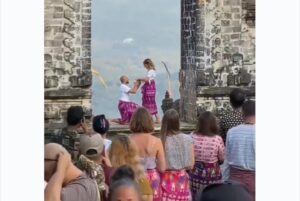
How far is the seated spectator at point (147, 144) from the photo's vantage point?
23.0ft

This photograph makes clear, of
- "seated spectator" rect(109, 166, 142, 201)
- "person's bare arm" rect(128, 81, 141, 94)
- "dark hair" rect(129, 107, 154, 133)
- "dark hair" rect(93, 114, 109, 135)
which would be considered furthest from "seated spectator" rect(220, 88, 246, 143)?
"person's bare arm" rect(128, 81, 141, 94)

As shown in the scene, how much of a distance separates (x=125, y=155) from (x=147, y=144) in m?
0.75

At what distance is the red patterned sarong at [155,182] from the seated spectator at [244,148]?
62 cm

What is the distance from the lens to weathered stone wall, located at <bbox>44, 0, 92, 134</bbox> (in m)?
14.2

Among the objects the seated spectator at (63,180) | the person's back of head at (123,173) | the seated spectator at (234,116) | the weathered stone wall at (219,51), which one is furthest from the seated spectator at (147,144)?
the weathered stone wall at (219,51)

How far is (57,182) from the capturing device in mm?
4648

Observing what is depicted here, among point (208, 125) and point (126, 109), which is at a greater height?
point (208, 125)

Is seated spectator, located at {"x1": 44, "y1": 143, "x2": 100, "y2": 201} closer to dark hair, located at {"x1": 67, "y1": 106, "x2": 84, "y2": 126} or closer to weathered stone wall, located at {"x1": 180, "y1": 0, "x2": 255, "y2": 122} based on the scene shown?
dark hair, located at {"x1": 67, "y1": 106, "x2": 84, "y2": 126}

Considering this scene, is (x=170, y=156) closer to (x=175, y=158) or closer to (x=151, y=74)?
(x=175, y=158)

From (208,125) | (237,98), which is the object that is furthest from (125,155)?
(237,98)

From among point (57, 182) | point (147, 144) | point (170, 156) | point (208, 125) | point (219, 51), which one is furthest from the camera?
point (219, 51)
